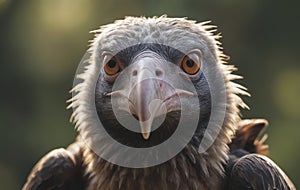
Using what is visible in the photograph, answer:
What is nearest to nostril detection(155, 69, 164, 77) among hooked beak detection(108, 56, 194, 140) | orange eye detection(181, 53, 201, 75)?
hooked beak detection(108, 56, 194, 140)

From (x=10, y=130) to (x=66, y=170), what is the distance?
5.27 meters

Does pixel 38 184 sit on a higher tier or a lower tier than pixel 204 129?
lower

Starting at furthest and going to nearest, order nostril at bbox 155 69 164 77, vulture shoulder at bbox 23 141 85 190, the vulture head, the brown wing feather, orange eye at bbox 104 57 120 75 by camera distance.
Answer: the brown wing feather
vulture shoulder at bbox 23 141 85 190
orange eye at bbox 104 57 120 75
the vulture head
nostril at bbox 155 69 164 77

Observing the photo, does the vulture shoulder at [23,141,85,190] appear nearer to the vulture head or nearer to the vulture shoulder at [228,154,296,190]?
the vulture head

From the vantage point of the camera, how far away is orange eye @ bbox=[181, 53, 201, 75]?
400cm

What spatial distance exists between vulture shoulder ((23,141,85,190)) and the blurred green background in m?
4.38

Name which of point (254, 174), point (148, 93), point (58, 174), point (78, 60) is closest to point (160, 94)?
point (148, 93)

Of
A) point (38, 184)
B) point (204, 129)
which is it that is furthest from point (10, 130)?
point (204, 129)

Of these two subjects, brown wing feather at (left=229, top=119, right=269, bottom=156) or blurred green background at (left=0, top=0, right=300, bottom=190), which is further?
blurred green background at (left=0, top=0, right=300, bottom=190)

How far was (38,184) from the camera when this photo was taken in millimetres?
4379

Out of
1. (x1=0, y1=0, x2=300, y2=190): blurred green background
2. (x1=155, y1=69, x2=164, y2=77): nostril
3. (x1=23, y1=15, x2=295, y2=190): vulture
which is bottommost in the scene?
(x1=0, y1=0, x2=300, y2=190): blurred green background

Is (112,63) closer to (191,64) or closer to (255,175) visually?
(191,64)

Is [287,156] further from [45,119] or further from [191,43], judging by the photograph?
[191,43]

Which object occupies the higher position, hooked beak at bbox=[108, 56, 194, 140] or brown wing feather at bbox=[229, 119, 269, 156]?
hooked beak at bbox=[108, 56, 194, 140]
